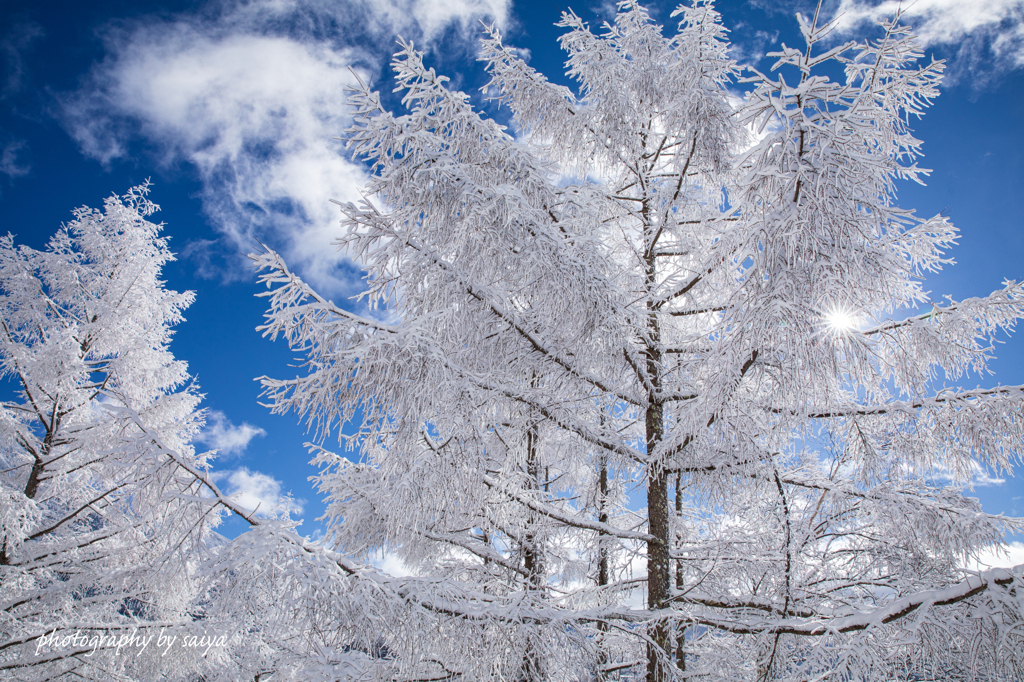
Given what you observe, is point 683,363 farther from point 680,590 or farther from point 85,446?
point 85,446

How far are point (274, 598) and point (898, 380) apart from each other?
488 centimetres

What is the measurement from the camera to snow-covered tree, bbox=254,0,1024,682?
262 cm

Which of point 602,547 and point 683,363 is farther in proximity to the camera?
point 602,547

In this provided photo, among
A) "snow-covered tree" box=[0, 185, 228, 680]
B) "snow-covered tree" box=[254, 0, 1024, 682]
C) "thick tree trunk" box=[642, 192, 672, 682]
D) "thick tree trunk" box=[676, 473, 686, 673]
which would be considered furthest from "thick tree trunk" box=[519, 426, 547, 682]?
"snow-covered tree" box=[0, 185, 228, 680]

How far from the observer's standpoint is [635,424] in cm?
577

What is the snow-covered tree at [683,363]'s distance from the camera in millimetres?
2623

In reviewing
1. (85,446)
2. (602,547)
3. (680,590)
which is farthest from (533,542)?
(85,446)

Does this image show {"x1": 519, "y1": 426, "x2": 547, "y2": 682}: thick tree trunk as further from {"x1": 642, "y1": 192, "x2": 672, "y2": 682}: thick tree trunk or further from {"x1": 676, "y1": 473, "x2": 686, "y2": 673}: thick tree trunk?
{"x1": 676, "y1": 473, "x2": 686, "y2": 673}: thick tree trunk

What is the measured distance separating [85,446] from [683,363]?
8.06 m

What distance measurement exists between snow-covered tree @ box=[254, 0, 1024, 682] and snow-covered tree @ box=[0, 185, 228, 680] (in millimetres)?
4115

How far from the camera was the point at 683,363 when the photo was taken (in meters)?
3.82

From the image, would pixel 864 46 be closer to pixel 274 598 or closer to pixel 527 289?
pixel 527 289

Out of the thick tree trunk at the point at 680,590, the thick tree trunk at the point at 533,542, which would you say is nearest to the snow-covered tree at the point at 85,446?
the thick tree trunk at the point at 533,542

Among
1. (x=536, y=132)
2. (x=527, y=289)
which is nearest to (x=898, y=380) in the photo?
(x=527, y=289)
